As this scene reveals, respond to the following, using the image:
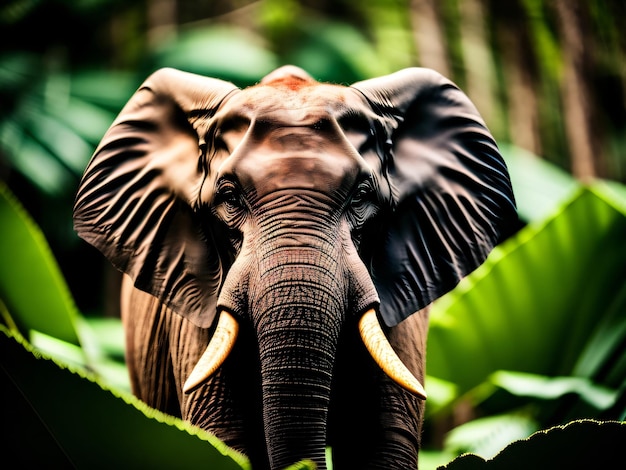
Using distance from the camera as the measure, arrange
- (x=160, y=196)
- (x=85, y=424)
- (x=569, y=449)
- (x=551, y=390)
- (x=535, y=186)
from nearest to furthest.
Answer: (x=85, y=424) → (x=569, y=449) → (x=160, y=196) → (x=551, y=390) → (x=535, y=186)

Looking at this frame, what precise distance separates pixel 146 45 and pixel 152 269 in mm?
10563

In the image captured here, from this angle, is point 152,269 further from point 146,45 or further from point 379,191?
point 146,45

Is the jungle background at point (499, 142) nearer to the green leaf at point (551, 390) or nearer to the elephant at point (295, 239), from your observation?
the green leaf at point (551, 390)

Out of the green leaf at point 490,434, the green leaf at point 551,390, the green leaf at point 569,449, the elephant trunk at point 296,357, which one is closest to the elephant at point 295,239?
the elephant trunk at point 296,357

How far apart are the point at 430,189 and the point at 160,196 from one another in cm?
101

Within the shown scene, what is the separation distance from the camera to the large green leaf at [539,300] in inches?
193

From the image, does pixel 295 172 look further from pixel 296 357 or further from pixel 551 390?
pixel 551 390

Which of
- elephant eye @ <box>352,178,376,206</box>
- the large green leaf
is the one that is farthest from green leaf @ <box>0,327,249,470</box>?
the large green leaf

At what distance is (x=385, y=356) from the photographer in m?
2.56

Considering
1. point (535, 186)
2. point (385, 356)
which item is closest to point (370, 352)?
point (385, 356)

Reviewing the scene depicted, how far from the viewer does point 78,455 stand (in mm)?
2006

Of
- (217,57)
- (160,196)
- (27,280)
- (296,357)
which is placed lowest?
(217,57)

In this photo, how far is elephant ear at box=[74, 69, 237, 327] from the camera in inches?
123

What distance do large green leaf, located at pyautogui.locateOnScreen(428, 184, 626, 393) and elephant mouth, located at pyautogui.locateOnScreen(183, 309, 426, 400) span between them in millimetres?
2346
